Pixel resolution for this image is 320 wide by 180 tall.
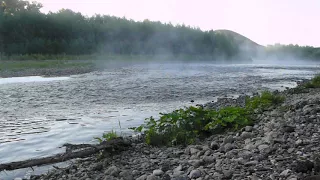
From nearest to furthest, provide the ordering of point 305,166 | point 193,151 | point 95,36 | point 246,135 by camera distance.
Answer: point 305,166 < point 193,151 < point 246,135 < point 95,36

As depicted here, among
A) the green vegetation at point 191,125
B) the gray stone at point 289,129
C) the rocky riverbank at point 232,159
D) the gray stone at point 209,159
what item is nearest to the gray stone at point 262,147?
the rocky riverbank at point 232,159

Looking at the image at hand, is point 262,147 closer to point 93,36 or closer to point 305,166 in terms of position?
point 305,166

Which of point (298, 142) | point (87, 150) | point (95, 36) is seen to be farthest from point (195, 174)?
point (95, 36)

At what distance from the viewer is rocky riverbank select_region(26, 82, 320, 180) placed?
3648 millimetres

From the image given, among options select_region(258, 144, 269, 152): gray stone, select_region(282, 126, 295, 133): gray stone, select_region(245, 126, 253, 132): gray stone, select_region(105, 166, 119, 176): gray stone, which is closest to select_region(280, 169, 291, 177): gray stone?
select_region(258, 144, 269, 152): gray stone

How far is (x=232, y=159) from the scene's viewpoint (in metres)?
4.26

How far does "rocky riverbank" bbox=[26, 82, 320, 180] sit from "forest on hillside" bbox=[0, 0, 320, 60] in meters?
56.4

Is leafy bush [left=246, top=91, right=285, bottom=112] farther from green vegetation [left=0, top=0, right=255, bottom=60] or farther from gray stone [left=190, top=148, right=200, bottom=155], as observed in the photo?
green vegetation [left=0, top=0, right=255, bottom=60]

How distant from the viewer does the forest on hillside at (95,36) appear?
60344mm

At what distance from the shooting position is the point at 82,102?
1355cm

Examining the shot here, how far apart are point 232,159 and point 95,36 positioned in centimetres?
7776

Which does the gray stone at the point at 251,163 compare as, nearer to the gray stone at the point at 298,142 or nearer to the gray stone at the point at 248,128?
the gray stone at the point at 298,142

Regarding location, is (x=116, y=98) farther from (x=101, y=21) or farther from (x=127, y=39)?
(x=101, y=21)

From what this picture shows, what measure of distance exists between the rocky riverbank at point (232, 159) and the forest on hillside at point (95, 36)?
56.4 m
